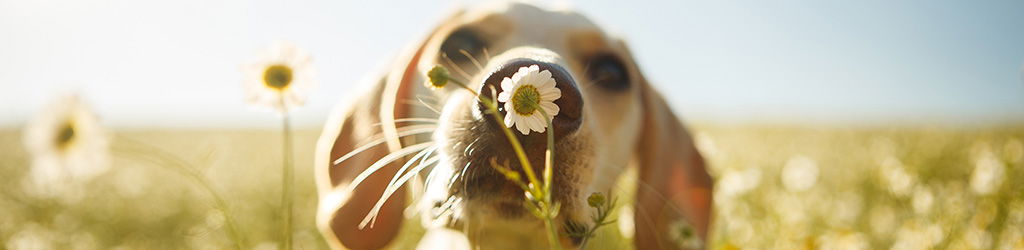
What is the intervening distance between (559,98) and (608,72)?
998 millimetres

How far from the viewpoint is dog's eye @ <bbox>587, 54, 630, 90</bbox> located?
222cm

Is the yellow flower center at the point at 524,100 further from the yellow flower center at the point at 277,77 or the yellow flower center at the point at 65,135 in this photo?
the yellow flower center at the point at 65,135

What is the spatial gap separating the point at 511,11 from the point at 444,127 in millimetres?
804

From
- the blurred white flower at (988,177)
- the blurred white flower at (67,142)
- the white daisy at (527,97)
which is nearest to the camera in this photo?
the white daisy at (527,97)

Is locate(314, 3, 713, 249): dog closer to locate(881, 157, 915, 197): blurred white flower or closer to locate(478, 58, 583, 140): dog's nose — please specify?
locate(478, 58, 583, 140): dog's nose

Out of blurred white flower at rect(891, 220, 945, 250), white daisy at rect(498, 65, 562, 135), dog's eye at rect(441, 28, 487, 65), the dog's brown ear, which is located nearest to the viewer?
white daisy at rect(498, 65, 562, 135)

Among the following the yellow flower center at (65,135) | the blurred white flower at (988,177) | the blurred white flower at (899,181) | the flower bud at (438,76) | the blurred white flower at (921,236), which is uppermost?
the yellow flower center at (65,135)

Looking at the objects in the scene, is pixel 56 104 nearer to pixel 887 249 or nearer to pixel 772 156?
pixel 887 249

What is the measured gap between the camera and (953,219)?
211 cm

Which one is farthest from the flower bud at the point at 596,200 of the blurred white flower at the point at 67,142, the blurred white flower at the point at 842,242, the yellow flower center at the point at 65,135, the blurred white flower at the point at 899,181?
the blurred white flower at the point at 899,181

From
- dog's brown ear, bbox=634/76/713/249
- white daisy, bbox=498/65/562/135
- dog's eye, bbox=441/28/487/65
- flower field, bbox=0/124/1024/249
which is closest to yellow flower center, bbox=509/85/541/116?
white daisy, bbox=498/65/562/135

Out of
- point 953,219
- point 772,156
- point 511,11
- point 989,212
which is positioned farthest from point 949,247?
point 772,156

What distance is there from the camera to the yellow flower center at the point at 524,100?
1.07 meters

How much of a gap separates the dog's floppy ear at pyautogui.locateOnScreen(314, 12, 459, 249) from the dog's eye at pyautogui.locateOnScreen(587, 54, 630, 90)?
0.55m
